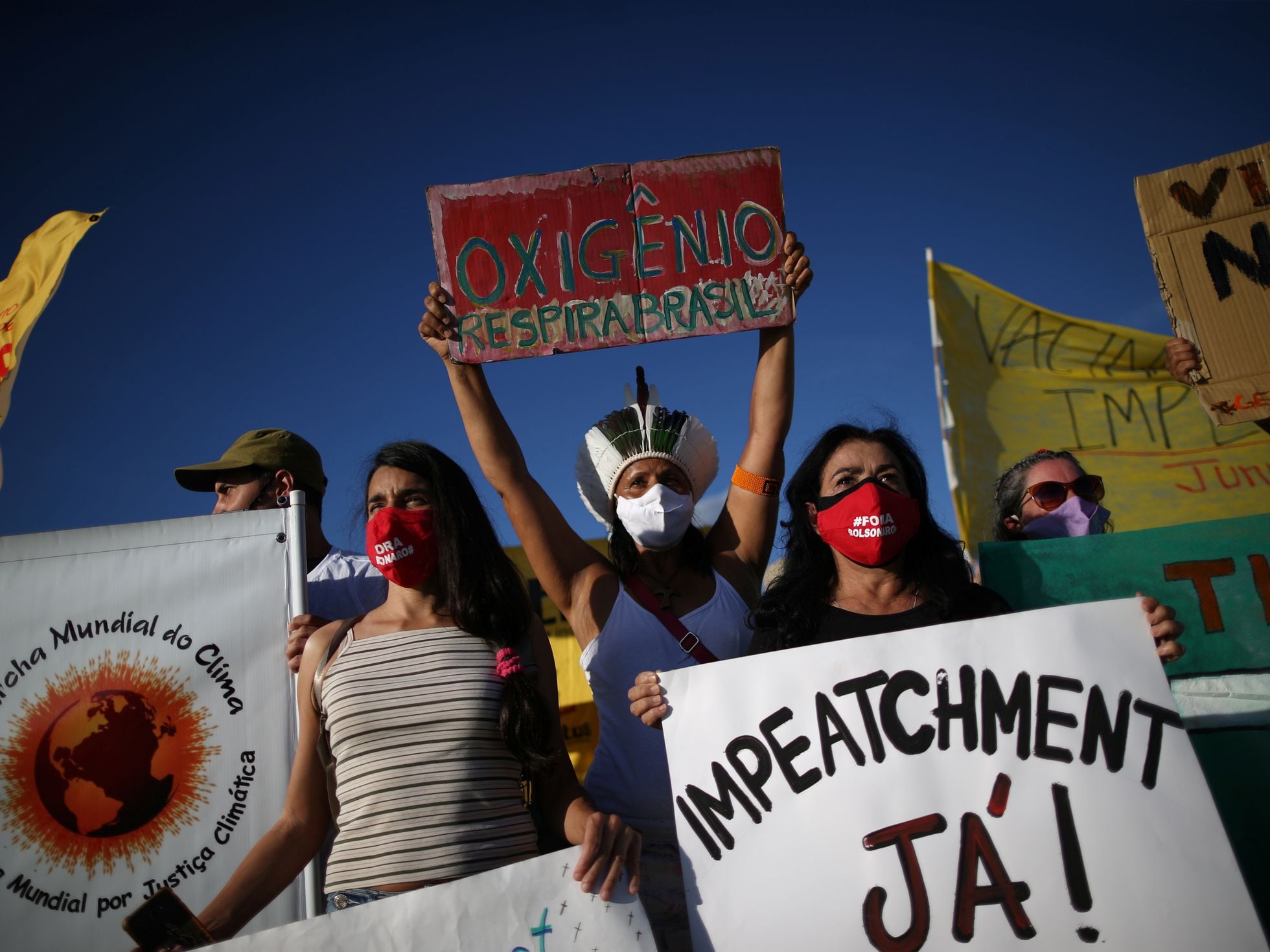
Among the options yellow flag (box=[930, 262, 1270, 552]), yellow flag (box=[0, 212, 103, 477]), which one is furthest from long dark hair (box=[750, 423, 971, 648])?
yellow flag (box=[930, 262, 1270, 552])

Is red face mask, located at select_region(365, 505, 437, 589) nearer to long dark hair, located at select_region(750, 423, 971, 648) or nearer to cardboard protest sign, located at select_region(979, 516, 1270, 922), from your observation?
long dark hair, located at select_region(750, 423, 971, 648)

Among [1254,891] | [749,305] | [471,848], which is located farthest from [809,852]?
[749,305]

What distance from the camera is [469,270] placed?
3.25 m

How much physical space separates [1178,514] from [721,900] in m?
5.73

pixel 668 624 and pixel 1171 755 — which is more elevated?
pixel 668 624

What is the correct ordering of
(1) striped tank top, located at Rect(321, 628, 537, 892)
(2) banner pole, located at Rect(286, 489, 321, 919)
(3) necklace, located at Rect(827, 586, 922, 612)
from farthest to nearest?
(2) banner pole, located at Rect(286, 489, 321, 919) → (3) necklace, located at Rect(827, 586, 922, 612) → (1) striped tank top, located at Rect(321, 628, 537, 892)

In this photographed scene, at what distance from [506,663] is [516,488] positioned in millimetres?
872

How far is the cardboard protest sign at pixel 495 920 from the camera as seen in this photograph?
Answer: 1.97 metres

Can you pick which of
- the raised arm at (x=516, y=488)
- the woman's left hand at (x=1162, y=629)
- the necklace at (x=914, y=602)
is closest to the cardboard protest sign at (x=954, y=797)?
the woman's left hand at (x=1162, y=629)

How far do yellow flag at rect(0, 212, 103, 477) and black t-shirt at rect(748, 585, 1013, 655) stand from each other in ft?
11.7

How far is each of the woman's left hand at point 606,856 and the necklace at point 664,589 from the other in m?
0.95

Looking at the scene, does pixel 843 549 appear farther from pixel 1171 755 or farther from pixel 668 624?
pixel 1171 755

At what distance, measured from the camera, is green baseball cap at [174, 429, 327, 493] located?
367 centimetres

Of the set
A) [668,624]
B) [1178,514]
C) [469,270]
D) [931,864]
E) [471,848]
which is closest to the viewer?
[931,864]
